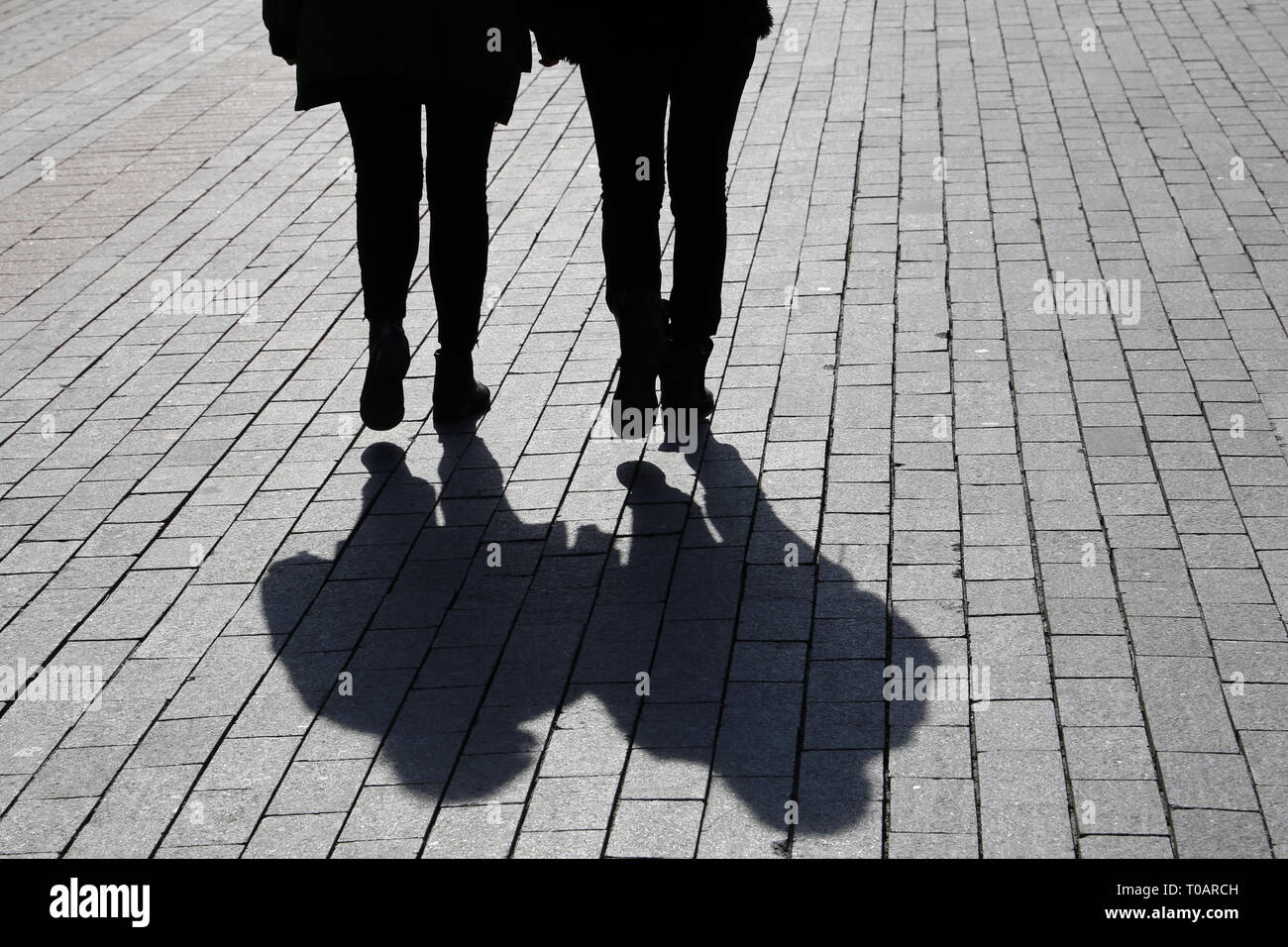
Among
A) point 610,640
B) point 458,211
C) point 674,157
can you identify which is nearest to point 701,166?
point 674,157

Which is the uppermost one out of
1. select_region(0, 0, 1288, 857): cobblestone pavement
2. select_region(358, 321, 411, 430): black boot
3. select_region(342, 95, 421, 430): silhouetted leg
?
select_region(342, 95, 421, 430): silhouetted leg

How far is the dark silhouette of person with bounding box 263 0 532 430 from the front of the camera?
15.5 feet

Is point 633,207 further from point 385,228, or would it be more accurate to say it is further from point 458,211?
point 385,228

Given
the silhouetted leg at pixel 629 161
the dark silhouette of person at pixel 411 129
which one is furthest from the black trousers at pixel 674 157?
the dark silhouette of person at pixel 411 129

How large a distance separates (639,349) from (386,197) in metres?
0.99

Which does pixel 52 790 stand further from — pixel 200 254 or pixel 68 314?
pixel 200 254

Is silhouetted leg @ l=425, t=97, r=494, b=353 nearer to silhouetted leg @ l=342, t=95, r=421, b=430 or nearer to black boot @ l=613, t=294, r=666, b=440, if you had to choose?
silhouetted leg @ l=342, t=95, r=421, b=430

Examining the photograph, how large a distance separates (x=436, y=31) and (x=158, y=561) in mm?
1760

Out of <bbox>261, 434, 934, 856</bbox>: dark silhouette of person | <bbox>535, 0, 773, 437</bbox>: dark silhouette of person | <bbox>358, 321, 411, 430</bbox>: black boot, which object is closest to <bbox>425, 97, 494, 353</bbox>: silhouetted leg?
<bbox>358, 321, 411, 430</bbox>: black boot

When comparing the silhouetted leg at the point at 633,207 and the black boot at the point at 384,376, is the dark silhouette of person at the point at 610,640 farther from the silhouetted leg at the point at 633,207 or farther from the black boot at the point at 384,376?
the silhouetted leg at the point at 633,207

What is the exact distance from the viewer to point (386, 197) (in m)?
5.03

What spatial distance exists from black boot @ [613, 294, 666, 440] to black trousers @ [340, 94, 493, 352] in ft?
2.17

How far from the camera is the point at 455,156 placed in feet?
16.4

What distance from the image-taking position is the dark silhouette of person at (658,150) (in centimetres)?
454
